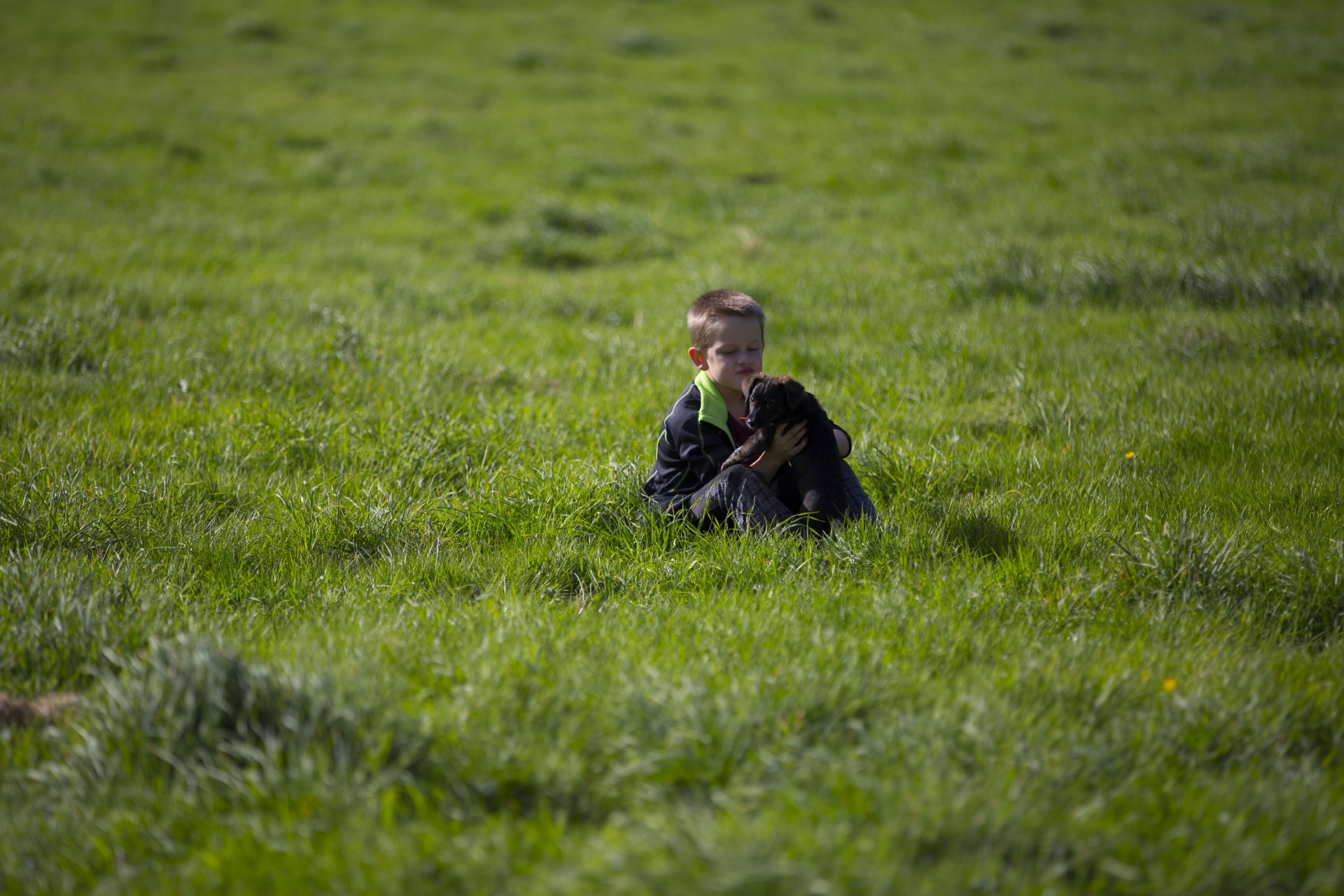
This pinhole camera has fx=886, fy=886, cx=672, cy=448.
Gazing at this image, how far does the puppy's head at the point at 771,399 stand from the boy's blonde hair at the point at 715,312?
50 centimetres

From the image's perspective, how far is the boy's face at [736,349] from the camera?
3.85m

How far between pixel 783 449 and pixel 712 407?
0.45m

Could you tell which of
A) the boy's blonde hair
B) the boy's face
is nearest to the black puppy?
the boy's face

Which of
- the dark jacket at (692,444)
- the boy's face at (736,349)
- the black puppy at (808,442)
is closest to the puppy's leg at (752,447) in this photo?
the black puppy at (808,442)

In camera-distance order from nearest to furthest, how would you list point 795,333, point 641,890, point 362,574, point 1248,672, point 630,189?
point 641,890 < point 1248,672 < point 362,574 < point 795,333 < point 630,189

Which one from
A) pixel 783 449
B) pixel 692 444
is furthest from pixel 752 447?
pixel 692 444

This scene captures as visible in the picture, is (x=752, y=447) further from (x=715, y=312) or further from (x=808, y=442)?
(x=715, y=312)

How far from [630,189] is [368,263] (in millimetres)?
3371

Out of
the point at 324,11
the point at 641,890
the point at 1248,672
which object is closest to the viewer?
the point at 641,890

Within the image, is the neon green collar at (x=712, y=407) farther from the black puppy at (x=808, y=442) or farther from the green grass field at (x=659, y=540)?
the green grass field at (x=659, y=540)

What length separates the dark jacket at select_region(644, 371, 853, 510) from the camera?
12.7 feet

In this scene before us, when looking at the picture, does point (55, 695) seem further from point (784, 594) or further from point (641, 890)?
point (784, 594)

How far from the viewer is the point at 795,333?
6.20 m

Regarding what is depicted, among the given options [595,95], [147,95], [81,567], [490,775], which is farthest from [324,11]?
[490,775]
